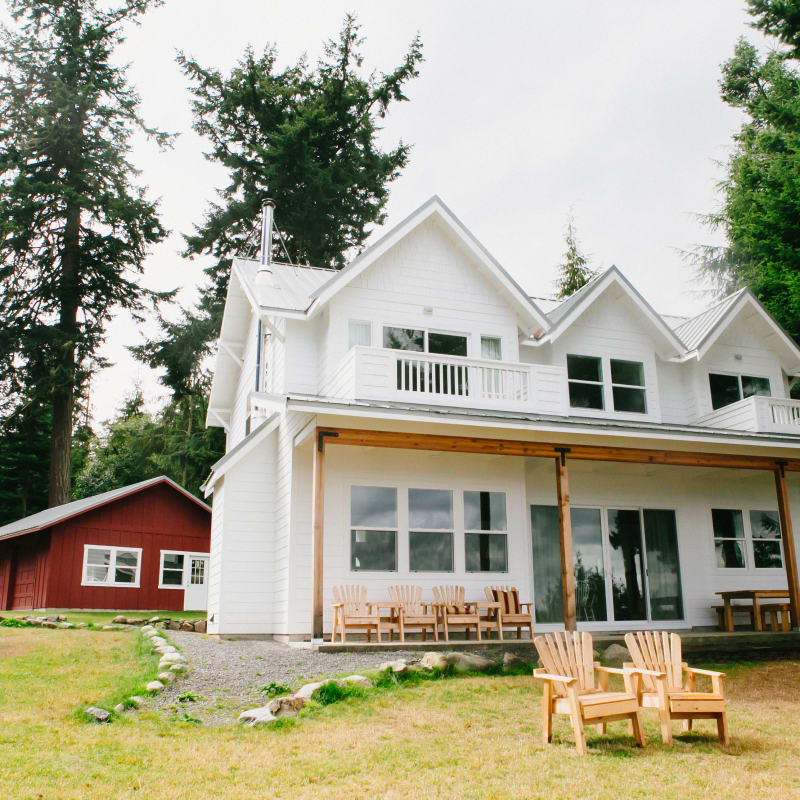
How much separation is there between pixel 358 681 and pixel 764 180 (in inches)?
898

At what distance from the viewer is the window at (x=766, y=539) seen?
17.7 metres

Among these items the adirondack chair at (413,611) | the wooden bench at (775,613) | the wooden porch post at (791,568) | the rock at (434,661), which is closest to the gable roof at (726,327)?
the wooden porch post at (791,568)

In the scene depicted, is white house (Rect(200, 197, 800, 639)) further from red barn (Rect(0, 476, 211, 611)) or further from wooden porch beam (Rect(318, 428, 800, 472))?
red barn (Rect(0, 476, 211, 611))

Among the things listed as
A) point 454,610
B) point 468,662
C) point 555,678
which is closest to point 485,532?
point 454,610

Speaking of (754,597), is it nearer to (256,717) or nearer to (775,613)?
(775,613)

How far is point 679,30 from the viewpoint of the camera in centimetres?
1945

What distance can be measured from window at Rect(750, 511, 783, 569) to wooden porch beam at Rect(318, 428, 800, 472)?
232 cm

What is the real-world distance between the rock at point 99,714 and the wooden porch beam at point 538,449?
6.01 meters

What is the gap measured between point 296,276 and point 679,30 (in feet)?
36.1

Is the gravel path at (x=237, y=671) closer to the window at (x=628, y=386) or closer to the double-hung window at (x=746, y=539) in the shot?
the window at (x=628, y=386)

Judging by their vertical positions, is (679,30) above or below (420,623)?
above

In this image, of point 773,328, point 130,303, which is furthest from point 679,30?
point 130,303

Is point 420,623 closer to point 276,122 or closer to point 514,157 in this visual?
point 514,157

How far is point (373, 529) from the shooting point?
14.5 m
